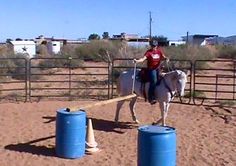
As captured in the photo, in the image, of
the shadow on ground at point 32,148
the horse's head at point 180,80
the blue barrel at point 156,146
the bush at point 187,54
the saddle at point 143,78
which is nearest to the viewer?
the blue barrel at point 156,146

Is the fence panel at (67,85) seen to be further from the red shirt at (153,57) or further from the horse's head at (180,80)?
the horse's head at (180,80)

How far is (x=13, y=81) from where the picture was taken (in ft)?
54.7

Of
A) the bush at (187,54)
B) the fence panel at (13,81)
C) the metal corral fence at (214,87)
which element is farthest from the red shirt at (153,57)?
the bush at (187,54)

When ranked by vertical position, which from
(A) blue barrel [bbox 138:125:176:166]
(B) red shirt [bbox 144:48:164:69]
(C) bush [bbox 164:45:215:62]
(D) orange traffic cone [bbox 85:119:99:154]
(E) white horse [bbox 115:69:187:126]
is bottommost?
(D) orange traffic cone [bbox 85:119:99:154]

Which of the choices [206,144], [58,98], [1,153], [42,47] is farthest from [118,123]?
[42,47]

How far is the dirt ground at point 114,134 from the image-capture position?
813 centimetres

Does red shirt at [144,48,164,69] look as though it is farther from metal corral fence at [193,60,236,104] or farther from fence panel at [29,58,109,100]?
metal corral fence at [193,60,236,104]

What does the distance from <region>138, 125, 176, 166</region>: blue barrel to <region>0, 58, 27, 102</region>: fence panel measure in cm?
868

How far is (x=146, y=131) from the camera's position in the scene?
6.09 m

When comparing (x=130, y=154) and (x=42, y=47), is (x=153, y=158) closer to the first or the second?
(x=130, y=154)

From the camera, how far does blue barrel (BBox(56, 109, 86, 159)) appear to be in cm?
805

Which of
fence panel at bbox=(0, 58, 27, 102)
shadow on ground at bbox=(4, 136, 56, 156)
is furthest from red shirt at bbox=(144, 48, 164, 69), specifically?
fence panel at bbox=(0, 58, 27, 102)

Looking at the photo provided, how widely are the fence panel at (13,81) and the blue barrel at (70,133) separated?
6.42m

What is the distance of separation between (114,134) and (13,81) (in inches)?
299
